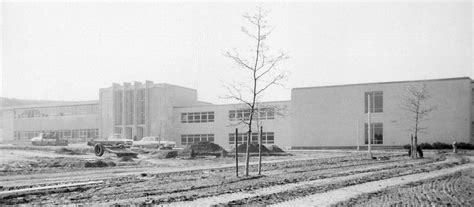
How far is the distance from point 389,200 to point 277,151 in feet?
104

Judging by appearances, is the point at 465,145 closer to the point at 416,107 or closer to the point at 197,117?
the point at 416,107

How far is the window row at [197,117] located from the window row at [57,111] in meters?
16.0

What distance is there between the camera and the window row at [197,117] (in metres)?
61.4

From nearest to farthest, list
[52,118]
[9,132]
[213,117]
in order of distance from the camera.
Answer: [213,117]
[52,118]
[9,132]

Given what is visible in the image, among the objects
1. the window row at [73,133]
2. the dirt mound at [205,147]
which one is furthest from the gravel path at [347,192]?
the window row at [73,133]

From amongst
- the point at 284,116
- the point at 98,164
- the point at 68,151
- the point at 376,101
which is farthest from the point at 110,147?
the point at 376,101

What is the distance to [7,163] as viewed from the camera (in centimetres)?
2475

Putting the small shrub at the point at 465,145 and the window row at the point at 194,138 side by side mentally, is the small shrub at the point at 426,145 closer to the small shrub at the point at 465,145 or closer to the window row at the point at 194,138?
the small shrub at the point at 465,145

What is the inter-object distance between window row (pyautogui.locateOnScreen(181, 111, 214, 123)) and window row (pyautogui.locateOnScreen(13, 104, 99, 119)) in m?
16.0

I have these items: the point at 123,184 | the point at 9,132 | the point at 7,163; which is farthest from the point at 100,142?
the point at 9,132

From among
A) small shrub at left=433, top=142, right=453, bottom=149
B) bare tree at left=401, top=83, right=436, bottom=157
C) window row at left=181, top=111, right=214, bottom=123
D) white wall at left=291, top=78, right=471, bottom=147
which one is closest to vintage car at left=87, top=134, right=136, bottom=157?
white wall at left=291, top=78, right=471, bottom=147

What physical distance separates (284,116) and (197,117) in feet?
95.5

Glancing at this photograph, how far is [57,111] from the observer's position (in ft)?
247

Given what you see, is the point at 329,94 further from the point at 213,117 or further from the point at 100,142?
the point at 100,142
